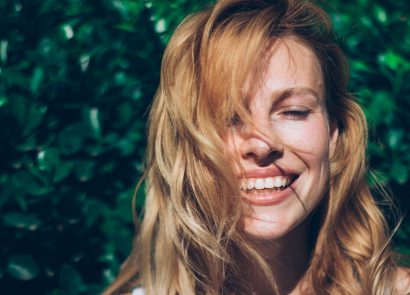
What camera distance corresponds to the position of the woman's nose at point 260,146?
6.59ft

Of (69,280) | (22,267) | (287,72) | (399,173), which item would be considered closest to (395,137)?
(399,173)

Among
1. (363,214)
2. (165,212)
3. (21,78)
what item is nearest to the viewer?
(21,78)

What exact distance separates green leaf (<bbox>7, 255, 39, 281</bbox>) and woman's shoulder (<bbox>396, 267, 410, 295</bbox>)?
5.08 ft

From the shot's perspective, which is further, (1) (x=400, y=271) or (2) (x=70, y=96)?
(1) (x=400, y=271)

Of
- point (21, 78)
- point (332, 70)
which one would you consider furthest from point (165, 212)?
point (332, 70)

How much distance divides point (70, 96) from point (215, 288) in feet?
3.30

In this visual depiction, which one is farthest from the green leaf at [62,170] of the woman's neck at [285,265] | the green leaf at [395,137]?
the green leaf at [395,137]

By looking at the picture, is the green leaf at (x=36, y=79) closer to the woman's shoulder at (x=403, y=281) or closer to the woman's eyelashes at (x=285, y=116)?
the woman's eyelashes at (x=285, y=116)

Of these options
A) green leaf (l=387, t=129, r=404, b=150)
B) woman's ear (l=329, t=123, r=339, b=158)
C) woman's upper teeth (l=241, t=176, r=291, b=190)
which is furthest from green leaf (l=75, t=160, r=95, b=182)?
green leaf (l=387, t=129, r=404, b=150)

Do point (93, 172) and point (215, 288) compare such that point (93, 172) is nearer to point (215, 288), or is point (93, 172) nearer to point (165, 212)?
point (165, 212)

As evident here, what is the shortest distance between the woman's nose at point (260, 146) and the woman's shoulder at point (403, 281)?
885 millimetres

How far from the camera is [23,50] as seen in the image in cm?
226

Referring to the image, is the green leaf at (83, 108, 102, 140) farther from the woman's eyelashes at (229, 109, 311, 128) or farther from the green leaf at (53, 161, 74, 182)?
the woman's eyelashes at (229, 109, 311, 128)

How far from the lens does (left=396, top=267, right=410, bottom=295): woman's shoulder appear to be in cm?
243
